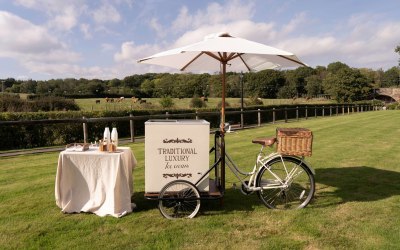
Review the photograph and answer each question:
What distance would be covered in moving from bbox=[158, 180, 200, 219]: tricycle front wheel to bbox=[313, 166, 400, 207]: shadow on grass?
202cm

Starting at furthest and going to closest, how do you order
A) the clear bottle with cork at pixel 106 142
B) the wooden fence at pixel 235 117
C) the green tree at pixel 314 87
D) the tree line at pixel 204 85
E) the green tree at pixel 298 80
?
the green tree at pixel 298 80, the green tree at pixel 314 87, the tree line at pixel 204 85, the wooden fence at pixel 235 117, the clear bottle with cork at pixel 106 142

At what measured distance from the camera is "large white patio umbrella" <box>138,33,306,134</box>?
476cm

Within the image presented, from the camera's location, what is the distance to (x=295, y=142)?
4.91 m

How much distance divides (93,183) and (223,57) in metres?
2.93

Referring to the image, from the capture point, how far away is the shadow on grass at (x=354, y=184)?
5.80 meters

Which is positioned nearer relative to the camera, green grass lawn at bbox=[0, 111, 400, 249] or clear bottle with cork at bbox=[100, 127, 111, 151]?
green grass lawn at bbox=[0, 111, 400, 249]

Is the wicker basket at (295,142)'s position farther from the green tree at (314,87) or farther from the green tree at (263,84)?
the green tree at (314,87)

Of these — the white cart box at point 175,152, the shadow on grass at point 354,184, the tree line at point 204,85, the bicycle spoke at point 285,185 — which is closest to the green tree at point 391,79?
the tree line at point 204,85

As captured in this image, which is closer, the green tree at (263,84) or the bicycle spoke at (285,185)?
the bicycle spoke at (285,185)

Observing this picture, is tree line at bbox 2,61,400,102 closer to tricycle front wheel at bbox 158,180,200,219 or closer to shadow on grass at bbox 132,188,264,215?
shadow on grass at bbox 132,188,264,215

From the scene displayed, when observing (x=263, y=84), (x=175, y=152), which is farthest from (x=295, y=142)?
(x=263, y=84)

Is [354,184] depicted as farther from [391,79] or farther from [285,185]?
[391,79]

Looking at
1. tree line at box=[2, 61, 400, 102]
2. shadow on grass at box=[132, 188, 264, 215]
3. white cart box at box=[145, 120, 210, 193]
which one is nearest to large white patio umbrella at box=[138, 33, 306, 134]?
white cart box at box=[145, 120, 210, 193]

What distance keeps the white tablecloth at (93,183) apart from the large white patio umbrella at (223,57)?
1695 mm
